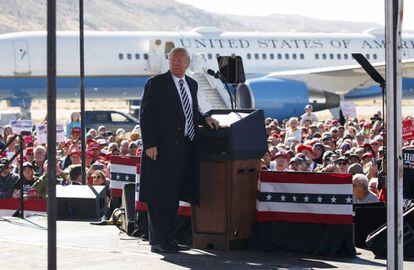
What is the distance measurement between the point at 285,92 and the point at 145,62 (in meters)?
8.22

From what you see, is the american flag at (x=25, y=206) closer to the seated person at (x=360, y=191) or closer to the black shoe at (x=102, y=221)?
the black shoe at (x=102, y=221)

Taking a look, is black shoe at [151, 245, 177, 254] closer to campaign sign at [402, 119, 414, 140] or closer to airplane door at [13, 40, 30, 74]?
campaign sign at [402, 119, 414, 140]

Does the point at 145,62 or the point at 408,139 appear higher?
the point at 145,62

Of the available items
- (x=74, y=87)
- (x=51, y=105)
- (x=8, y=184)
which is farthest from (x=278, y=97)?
(x=51, y=105)

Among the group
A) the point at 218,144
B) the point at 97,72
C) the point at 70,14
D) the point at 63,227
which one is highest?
the point at 70,14

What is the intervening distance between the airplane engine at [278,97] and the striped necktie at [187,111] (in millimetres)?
27289

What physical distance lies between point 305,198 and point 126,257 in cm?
155

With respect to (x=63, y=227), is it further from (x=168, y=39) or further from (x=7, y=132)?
(x=168, y=39)

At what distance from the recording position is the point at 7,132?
23125 millimetres

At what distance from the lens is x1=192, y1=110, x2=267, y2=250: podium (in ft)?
30.7

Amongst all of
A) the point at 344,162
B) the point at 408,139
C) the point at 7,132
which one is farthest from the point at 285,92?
the point at 344,162

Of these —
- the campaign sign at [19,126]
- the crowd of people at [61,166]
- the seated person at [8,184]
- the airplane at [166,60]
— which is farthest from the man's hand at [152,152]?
the airplane at [166,60]

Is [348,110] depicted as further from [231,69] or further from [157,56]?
[157,56]

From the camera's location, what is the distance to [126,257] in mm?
9047
